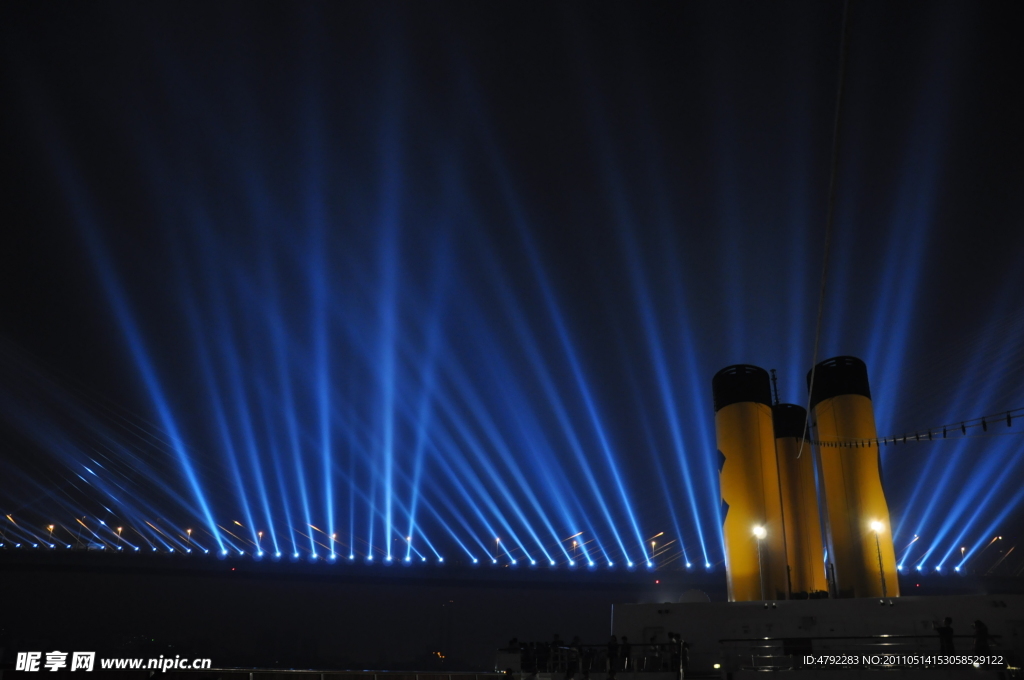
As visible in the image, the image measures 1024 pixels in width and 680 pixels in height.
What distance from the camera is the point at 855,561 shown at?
14.2m

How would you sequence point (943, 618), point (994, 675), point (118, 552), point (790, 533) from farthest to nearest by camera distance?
point (118, 552) → point (790, 533) → point (943, 618) → point (994, 675)

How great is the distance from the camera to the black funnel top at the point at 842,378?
15766 mm

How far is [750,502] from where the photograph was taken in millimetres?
→ 14461

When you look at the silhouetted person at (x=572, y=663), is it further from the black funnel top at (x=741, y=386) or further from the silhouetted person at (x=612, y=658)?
the black funnel top at (x=741, y=386)

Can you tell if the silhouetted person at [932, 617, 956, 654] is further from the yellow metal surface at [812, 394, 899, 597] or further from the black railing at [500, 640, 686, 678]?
the yellow metal surface at [812, 394, 899, 597]

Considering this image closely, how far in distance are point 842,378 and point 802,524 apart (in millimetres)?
3893

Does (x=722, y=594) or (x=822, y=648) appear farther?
(x=722, y=594)

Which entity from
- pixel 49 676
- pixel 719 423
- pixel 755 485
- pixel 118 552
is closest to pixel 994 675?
pixel 755 485

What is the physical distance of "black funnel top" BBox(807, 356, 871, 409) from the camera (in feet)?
51.7

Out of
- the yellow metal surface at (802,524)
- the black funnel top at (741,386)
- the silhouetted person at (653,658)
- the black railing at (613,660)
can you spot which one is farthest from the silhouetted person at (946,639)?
the black funnel top at (741,386)

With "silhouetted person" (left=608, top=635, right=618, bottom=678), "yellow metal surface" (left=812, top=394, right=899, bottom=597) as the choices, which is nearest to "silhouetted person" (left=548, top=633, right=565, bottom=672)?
"silhouetted person" (left=608, top=635, right=618, bottom=678)

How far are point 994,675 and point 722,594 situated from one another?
53133 millimetres

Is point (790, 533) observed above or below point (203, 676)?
above

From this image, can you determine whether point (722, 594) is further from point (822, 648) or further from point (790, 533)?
point (822, 648)
